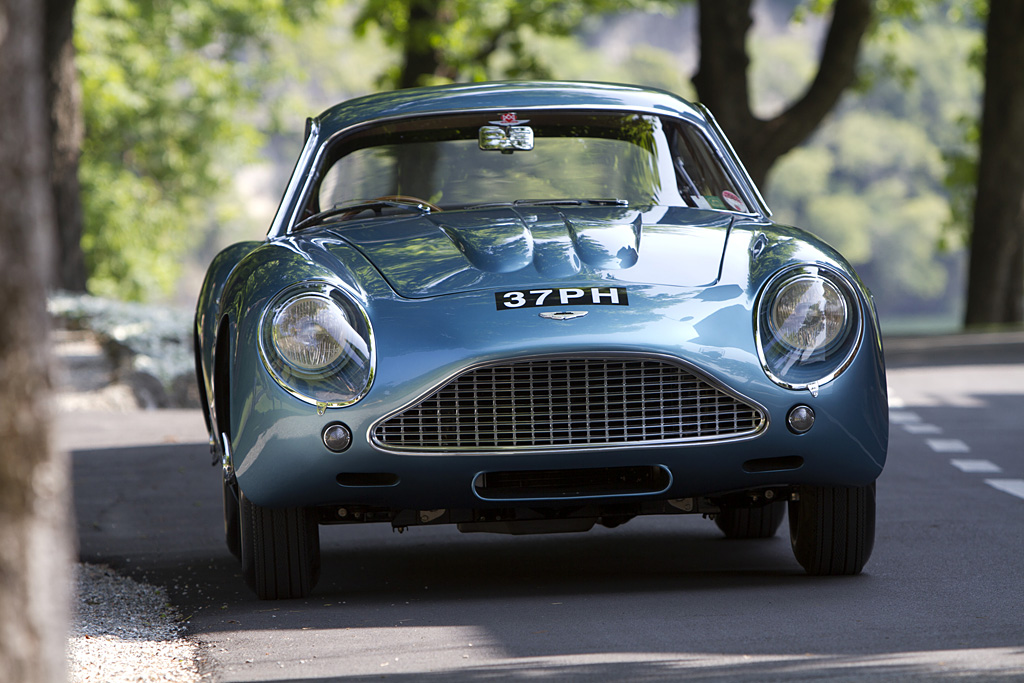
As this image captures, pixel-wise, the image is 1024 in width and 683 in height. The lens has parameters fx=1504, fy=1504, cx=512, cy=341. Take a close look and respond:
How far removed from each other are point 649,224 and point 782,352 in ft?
2.53

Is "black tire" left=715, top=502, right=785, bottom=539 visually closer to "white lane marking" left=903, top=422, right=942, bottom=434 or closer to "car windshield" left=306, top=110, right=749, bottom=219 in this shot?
"car windshield" left=306, top=110, right=749, bottom=219

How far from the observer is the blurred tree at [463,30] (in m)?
25.9

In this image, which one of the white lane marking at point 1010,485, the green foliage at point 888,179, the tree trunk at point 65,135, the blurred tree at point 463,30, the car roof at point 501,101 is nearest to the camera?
the car roof at point 501,101

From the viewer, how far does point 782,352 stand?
4.53 metres

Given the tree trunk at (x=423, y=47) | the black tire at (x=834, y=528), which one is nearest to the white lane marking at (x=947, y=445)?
the black tire at (x=834, y=528)

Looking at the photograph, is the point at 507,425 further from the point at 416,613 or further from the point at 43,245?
the point at 43,245

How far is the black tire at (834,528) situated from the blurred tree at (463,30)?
20652 mm

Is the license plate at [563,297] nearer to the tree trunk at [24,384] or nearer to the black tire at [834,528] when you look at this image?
the black tire at [834,528]

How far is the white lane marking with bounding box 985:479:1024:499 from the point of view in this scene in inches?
284

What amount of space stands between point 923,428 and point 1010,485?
313cm

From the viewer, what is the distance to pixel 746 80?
68.3 feet

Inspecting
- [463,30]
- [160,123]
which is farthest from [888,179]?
[463,30]

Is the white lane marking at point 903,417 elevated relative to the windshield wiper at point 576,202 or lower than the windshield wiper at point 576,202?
lower

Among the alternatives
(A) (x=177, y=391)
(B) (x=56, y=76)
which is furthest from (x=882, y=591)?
(B) (x=56, y=76)
